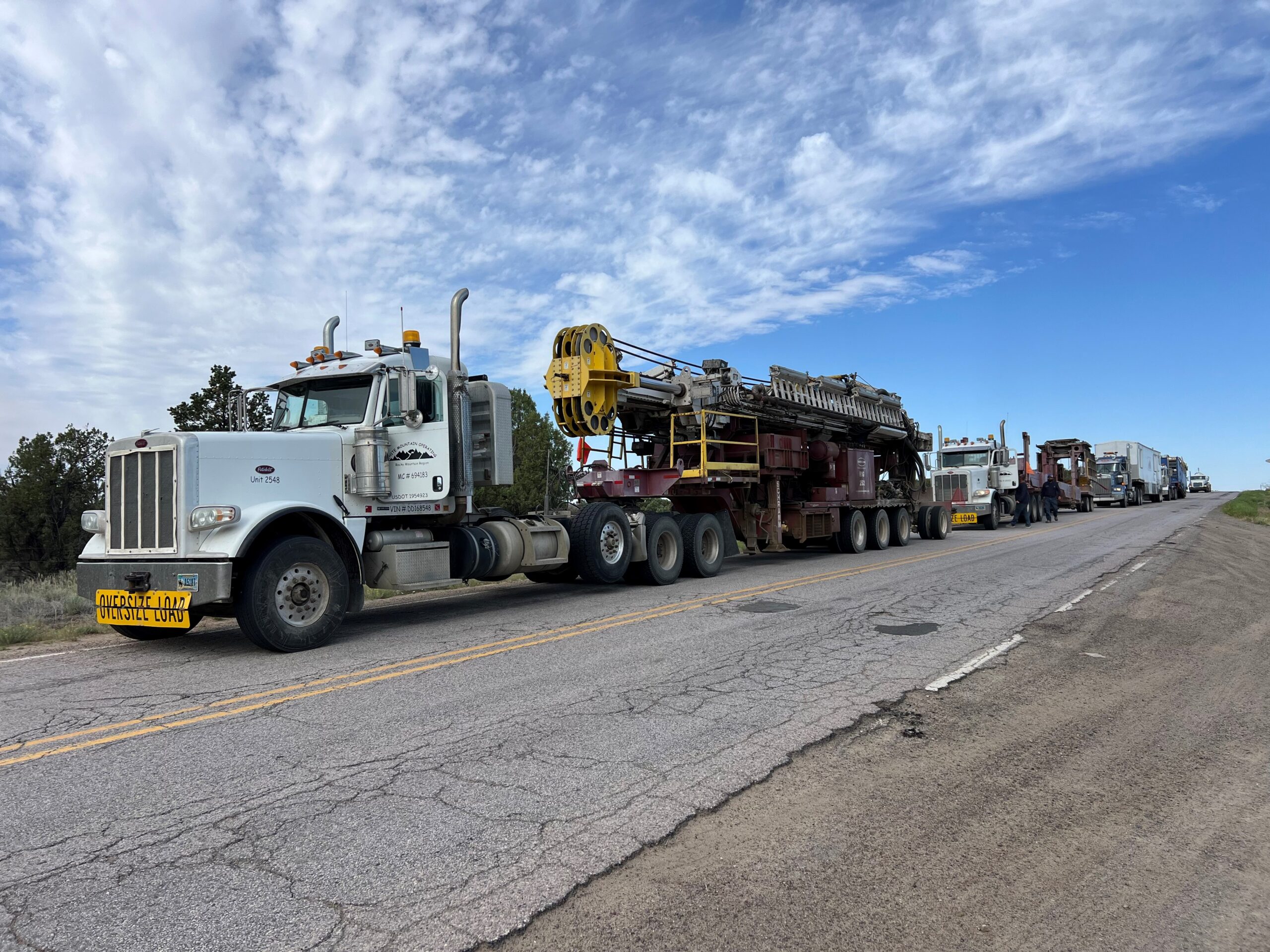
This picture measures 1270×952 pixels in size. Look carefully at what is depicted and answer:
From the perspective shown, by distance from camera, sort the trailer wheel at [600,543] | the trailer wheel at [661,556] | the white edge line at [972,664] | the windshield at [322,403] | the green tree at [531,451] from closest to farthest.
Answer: the white edge line at [972,664] → the windshield at [322,403] → the trailer wheel at [600,543] → the trailer wheel at [661,556] → the green tree at [531,451]

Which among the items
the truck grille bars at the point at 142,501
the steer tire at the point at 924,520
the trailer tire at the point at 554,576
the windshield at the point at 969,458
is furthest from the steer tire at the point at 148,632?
the windshield at the point at 969,458

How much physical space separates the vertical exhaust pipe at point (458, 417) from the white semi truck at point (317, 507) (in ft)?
0.07

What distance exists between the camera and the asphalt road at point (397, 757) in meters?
2.99

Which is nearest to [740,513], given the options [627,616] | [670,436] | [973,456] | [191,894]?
[670,436]

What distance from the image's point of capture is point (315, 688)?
6074 mm

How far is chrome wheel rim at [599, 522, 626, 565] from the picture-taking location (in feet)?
39.0

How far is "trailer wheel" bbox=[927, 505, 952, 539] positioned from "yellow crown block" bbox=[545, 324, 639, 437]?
13.2m

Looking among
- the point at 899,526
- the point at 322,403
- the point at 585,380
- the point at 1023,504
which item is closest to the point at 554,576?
the point at 585,380

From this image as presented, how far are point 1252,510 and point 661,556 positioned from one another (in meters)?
36.5

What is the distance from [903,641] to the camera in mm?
7742

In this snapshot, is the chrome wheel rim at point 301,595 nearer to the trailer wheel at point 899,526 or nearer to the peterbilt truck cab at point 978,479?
the trailer wheel at point 899,526

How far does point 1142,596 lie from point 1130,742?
6.38 meters

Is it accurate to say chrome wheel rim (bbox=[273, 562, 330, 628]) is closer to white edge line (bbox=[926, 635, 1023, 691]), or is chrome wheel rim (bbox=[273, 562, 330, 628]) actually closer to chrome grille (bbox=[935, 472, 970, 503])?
white edge line (bbox=[926, 635, 1023, 691])

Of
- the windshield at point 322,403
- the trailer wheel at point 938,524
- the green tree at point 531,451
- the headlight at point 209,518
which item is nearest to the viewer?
the headlight at point 209,518
